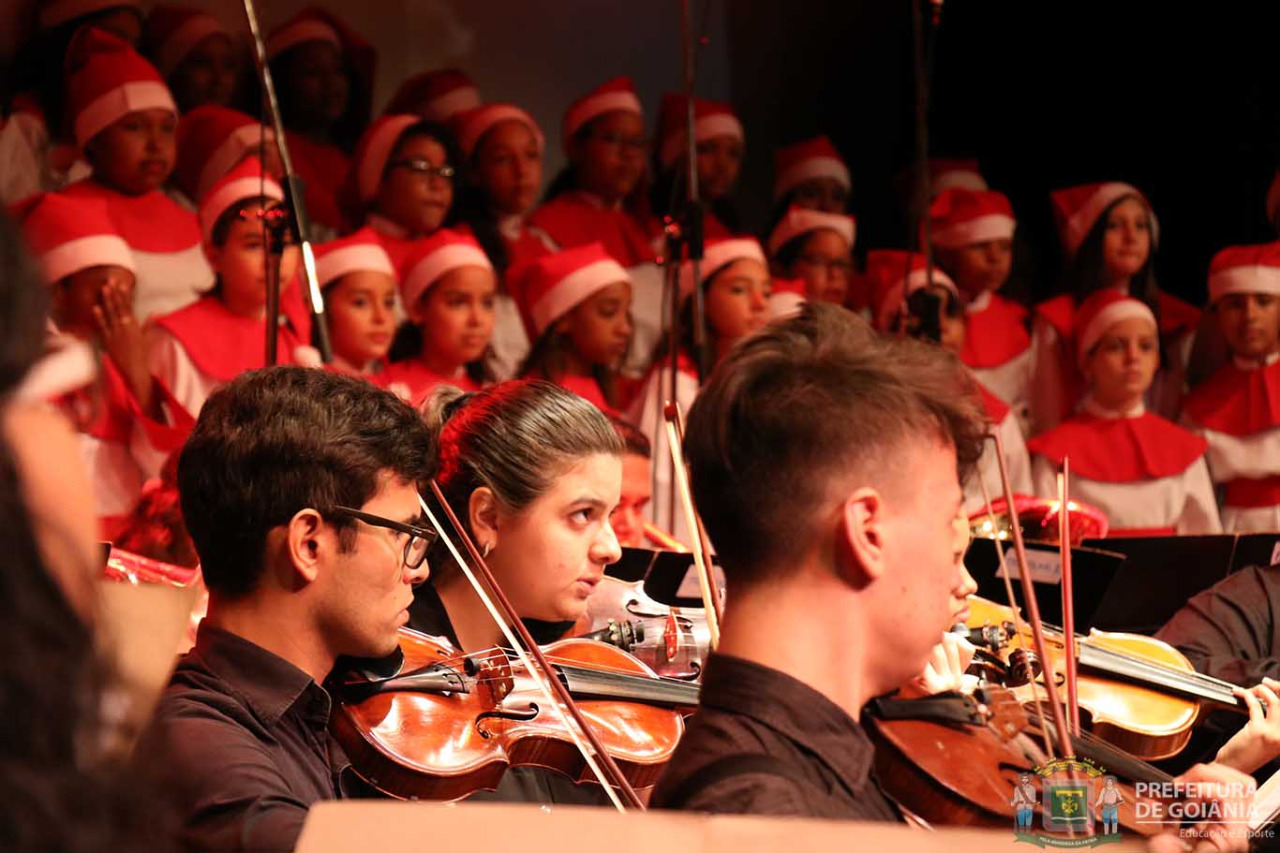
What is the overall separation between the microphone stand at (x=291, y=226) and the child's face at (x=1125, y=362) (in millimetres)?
3314

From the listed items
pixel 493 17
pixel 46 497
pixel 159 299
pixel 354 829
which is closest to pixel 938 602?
pixel 354 829

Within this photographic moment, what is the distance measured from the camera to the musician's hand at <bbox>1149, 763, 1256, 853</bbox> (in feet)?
4.53

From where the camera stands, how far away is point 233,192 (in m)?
4.04

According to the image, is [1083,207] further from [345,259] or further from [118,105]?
[118,105]

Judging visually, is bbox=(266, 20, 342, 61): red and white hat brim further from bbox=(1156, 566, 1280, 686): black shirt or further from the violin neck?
the violin neck

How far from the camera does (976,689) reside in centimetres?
179

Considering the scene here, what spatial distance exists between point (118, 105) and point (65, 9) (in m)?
0.68

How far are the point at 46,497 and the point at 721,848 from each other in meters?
0.37

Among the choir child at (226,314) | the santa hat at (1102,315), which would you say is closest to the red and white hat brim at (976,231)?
the santa hat at (1102,315)

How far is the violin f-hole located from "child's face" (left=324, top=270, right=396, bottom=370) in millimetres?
2469

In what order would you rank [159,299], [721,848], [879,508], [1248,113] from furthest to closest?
[1248,113] < [159,299] < [879,508] < [721,848]

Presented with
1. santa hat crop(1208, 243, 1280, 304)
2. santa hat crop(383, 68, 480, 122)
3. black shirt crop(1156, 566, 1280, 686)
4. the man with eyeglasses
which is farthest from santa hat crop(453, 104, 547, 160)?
the man with eyeglasses

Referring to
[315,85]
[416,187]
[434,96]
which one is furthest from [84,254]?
[434,96]

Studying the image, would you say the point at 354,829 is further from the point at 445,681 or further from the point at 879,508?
the point at 445,681
